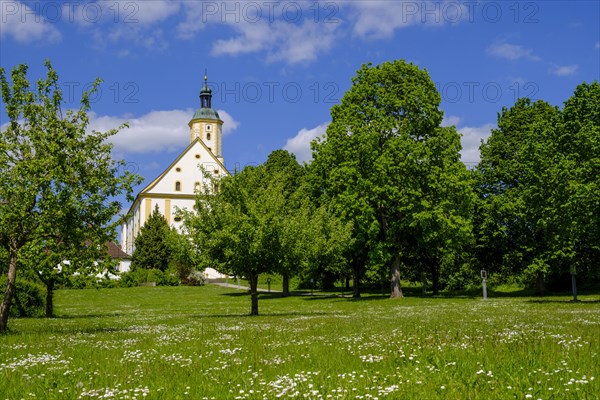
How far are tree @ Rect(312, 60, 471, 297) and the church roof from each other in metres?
80.9

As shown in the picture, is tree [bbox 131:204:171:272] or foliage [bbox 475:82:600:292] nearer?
foliage [bbox 475:82:600:292]

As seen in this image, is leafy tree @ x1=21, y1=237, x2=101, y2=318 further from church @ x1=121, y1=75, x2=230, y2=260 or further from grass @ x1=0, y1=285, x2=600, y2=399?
church @ x1=121, y1=75, x2=230, y2=260

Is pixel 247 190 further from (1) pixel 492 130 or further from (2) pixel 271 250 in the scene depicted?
(1) pixel 492 130

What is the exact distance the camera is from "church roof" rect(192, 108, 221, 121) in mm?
125562

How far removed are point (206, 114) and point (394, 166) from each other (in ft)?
293

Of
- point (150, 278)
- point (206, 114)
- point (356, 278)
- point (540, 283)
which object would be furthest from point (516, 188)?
point (206, 114)

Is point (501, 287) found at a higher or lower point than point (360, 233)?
lower

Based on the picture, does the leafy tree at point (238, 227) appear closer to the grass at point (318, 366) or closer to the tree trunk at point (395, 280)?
the grass at point (318, 366)

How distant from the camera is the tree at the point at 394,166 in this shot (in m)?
43.4

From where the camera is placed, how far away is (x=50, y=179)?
18656 mm

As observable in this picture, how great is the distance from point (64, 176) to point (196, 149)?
8806 cm

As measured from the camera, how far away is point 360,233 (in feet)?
153

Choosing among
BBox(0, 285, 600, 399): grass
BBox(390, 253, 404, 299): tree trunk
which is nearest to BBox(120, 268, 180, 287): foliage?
BBox(390, 253, 404, 299): tree trunk

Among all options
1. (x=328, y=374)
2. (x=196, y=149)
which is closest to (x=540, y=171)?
(x=328, y=374)
